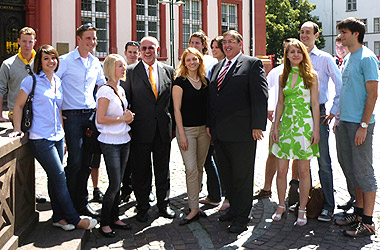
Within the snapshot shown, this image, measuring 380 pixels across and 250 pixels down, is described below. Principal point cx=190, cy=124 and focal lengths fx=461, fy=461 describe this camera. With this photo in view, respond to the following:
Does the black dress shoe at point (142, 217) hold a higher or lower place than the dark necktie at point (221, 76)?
lower

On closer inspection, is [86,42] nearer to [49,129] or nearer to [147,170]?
[49,129]

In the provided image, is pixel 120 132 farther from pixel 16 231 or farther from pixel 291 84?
pixel 291 84

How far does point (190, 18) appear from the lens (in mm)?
24406

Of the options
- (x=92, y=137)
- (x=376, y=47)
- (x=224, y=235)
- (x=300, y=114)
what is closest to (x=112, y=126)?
Answer: (x=92, y=137)

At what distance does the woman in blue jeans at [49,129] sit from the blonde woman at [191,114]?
4.16 ft

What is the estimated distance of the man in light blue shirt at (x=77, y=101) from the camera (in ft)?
17.1

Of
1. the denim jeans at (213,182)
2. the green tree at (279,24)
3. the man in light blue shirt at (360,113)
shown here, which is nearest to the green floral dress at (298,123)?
the man in light blue shirt at (360,113)

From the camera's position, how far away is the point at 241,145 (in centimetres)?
519

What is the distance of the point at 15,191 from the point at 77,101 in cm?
128

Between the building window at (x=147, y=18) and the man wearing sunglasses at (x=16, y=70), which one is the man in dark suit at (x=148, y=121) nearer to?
the man wearing sunglasses at (x=16, y=70)

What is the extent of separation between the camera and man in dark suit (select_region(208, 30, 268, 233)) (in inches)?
199

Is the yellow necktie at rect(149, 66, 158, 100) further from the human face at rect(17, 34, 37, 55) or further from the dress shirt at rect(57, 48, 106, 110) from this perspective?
the human face at rect(17, 34, 37, 55)

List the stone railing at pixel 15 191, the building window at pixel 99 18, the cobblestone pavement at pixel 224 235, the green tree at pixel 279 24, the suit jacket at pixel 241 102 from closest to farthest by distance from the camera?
the stone railing at pixel 15 191 → the cobblestone pavement at pixel 224 235 → the suit jacket at pixel 241 102 → the building window at pixel 99 18 → the green tree at pixel 279 24

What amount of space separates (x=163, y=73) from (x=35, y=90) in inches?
63.5
